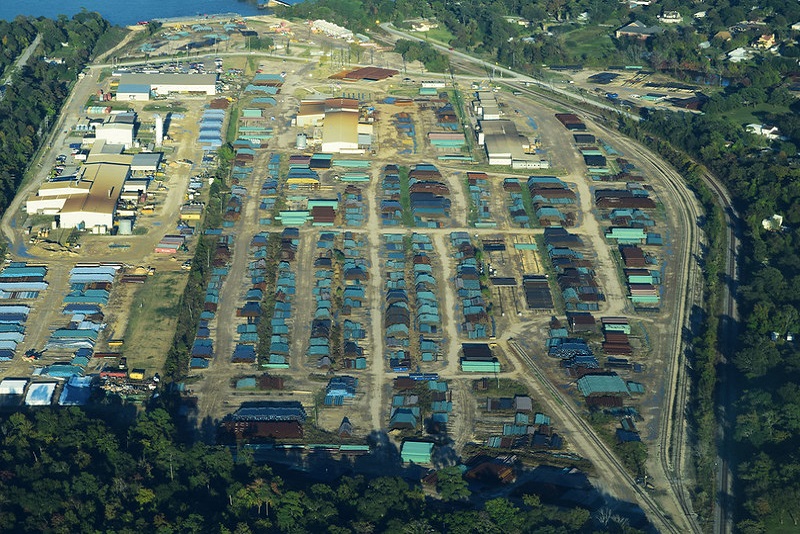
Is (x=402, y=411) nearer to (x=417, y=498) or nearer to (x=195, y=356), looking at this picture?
(x=417, y=498)

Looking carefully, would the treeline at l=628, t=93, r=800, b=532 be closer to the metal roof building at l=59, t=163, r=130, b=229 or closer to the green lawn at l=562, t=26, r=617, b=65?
the green lawn at l=562, t=26, r=617, b=65

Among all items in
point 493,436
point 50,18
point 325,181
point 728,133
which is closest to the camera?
point 493,436

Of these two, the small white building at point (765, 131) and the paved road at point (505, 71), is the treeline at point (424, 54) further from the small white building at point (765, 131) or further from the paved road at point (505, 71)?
the small white building at point (765, 131)

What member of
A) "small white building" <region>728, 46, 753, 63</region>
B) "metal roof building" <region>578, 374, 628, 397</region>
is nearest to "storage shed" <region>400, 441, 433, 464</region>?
"metal roof building" <region>578, 374, 628, 397</region>

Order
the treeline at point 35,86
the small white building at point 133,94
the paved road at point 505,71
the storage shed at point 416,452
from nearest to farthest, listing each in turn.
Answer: the storage shed at point 416,452, the treeline at point 35,86, the small white building at point 133,94, the paved road at point 505,71

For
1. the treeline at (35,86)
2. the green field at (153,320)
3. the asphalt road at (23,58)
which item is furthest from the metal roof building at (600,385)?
the asphalt road at (23,58)

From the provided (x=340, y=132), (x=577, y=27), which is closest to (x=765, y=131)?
(x=340, y=132)

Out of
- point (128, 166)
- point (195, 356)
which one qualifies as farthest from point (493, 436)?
point (128, 166)
